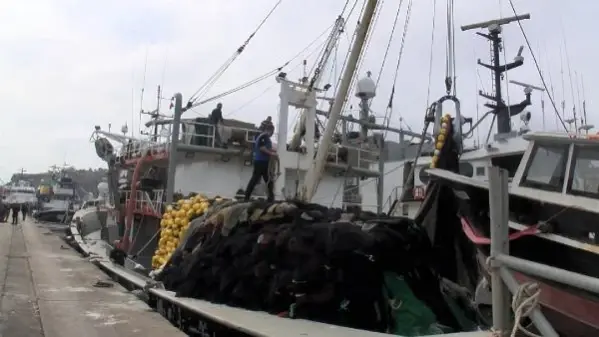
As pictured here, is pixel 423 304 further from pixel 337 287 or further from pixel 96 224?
pixel 96 224

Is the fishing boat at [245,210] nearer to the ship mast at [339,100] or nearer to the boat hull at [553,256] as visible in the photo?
the ship mast at [339,100]

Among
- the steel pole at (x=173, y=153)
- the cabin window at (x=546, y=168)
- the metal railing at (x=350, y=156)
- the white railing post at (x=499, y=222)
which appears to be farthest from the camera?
the metal railing at (x=350, y=156)

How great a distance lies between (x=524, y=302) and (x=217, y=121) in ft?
45.1

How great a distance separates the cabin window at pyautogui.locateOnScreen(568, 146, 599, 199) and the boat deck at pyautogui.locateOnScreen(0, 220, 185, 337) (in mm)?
3570

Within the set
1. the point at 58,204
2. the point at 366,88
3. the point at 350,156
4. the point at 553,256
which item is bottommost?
the point at 58,204

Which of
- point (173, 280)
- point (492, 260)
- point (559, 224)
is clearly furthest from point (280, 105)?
point (492, 260)

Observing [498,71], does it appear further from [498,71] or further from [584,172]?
[584,172]

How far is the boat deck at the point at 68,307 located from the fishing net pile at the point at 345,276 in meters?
1.04

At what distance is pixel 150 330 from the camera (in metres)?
5.40

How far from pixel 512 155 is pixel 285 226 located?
3.21m

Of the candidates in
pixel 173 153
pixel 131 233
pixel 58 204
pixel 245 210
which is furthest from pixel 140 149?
pixel 58 204

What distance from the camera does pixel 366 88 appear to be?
59.5 feet

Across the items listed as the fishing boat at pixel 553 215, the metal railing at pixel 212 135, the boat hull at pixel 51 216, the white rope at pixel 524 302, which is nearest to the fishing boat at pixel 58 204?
the boat hull at pixel 51 216

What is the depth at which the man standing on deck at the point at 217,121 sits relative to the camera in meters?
15.8
